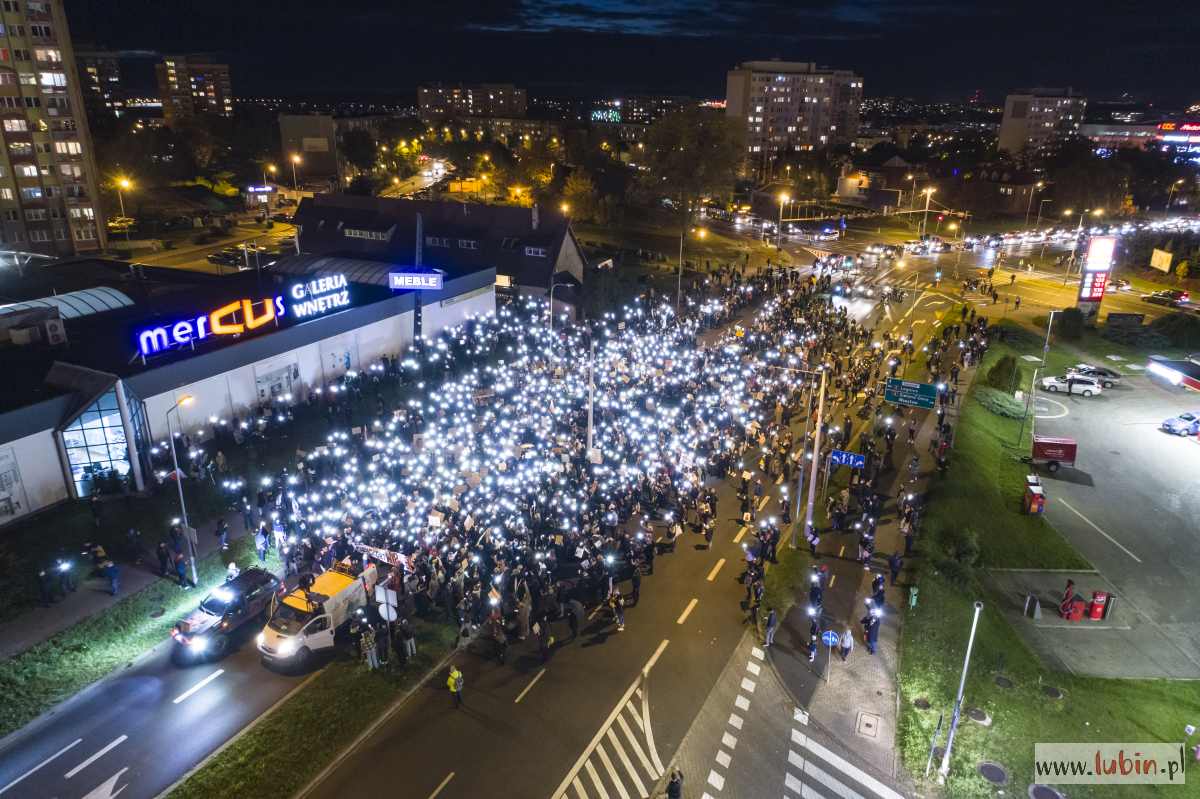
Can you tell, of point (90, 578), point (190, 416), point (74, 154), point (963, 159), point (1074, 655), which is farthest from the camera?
point (963, 159)

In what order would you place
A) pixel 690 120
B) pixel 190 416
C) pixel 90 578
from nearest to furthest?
pixel 90 578 < pixel 190 416 < pixel 690 120

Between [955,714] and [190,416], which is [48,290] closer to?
[190,416]

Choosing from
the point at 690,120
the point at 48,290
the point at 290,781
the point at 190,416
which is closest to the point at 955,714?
the point at 290,781

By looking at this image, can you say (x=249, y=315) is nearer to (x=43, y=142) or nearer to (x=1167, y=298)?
(x=43, y=142)

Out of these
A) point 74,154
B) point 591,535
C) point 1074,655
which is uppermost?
point 74,154

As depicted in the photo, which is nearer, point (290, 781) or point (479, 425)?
point (290, 781)

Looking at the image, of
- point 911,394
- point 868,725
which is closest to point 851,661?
point 868,725

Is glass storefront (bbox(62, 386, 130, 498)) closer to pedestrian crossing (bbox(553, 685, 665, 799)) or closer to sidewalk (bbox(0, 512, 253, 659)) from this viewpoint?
sidewalk (bbox(0, 512, 253, 659))

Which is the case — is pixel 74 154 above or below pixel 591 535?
above
